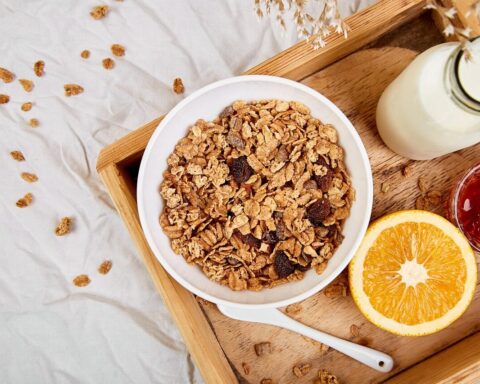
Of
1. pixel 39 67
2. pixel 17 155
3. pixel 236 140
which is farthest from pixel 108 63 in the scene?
pixel 236 140

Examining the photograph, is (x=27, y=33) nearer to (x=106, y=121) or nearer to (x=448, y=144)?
(x=106, y=121)

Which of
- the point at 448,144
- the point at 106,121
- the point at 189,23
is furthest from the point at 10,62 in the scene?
the point at 448,144

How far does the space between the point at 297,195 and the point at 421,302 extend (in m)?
0.26

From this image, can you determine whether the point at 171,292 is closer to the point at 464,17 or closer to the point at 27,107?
the point at 27,107

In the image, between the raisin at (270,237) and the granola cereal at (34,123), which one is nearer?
the raisin at (270,237)

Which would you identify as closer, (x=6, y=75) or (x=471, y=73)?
(x=471, y=73)

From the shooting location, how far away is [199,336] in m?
0.81

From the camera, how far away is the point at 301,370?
871 millimetres

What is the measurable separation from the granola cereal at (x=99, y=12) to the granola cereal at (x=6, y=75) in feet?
0.66

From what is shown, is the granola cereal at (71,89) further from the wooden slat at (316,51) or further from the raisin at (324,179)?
the raisin at (324,179)

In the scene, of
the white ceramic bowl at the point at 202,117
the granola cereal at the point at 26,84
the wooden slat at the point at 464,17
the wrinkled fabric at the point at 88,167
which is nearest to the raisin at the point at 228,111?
the white ceramic bowl at the point at 202,117

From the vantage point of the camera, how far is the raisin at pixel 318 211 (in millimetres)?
756

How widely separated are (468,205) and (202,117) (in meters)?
0.44

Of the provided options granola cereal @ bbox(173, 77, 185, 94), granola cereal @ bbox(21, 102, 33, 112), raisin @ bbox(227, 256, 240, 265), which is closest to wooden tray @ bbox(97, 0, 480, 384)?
raisin @ bbox(227, 256, 240, 265)
